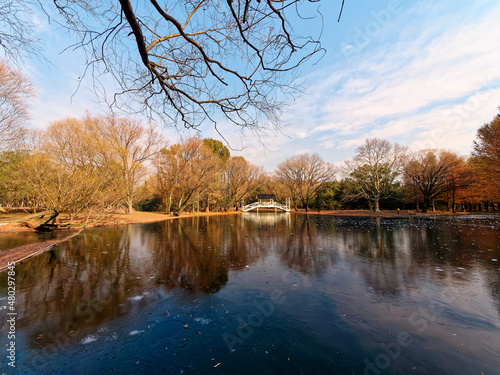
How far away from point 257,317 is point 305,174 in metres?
44.5

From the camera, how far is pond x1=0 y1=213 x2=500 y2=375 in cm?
269

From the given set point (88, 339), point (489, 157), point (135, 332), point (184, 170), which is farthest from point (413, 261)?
point (184, 170)

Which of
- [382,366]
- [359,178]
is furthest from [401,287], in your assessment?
[359,178]

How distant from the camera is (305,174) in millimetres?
46281

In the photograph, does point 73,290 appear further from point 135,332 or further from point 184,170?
point 184,170

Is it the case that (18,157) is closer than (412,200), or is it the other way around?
(18,157)

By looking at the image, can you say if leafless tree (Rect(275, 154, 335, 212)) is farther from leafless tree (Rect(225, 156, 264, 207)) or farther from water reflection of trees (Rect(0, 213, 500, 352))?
water reflection of trees (Rect(0, 213, 500, 352))

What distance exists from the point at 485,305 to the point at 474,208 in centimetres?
5494

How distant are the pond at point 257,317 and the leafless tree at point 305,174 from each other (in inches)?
1523

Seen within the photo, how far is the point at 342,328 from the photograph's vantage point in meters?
3.37

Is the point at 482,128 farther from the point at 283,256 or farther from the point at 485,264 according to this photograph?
A: the point at 283,256

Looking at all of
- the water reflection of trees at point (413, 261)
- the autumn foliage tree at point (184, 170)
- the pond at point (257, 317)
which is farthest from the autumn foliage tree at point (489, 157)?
the autumn foliage tree at point (184, 170)

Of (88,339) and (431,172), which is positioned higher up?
(431,172)

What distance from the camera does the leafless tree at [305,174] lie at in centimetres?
4484
